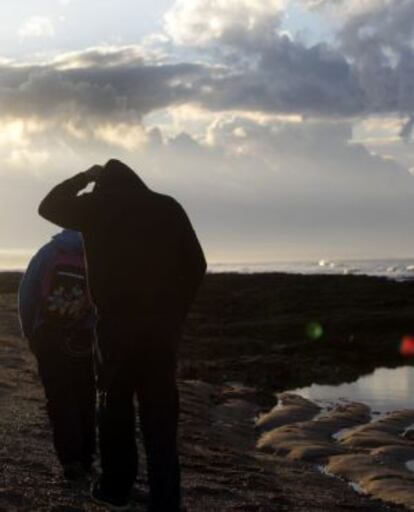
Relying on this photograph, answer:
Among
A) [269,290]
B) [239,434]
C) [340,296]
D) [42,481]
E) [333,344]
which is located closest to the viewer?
[42,481]

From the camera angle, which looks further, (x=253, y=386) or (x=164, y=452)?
(x=253, y=386)

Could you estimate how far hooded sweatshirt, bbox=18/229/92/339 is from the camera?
24.0 ft

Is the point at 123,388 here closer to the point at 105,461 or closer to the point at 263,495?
the point at 105,461

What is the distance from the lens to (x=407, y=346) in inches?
1278

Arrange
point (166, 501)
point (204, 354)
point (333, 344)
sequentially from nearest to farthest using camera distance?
point (166, 501)
point (204, 354)
point (333, 344)

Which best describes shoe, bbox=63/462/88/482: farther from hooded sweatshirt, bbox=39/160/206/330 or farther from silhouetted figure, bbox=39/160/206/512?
hooded sweatshirt, bbox=39/160/206/330

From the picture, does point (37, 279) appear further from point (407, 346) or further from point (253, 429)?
point (407, 346)

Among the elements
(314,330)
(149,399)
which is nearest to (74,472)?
(149,399)

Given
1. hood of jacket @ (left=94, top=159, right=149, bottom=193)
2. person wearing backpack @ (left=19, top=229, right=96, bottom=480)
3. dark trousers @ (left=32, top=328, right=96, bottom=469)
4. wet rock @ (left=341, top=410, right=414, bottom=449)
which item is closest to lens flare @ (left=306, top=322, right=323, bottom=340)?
wet rock @ (left=341, top=410, right=414, bottom=449)

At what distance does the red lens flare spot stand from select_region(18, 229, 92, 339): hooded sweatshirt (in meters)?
24.4

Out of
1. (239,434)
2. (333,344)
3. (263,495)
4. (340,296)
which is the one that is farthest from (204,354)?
(340,296)

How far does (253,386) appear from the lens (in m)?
20.9

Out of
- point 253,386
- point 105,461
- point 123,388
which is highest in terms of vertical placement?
point 123,388

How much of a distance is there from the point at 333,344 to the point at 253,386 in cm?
1158
